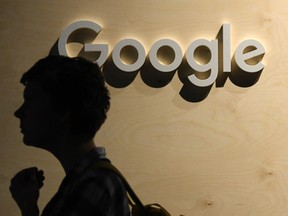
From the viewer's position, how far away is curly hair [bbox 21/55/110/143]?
112 cm

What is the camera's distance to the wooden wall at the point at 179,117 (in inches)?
84.0

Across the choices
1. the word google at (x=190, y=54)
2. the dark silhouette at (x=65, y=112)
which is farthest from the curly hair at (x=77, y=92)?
the word google at (x=190, y=54)

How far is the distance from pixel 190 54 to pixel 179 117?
33cm

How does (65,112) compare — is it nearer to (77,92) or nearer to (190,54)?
(77,92)

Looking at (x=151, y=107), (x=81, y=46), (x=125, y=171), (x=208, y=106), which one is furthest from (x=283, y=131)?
(x=81, y=46)

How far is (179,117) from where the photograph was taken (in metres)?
2.17

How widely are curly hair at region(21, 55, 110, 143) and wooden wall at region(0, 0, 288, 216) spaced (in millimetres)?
1014

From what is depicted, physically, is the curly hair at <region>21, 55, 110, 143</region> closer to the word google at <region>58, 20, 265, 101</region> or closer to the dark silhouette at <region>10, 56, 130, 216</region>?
the dark silhouette at <region>10, 56, 130, 216</region>

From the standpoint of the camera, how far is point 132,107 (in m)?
2.18

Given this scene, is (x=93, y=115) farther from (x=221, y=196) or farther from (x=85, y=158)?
(x=221, y=196)

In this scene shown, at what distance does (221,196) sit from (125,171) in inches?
19.6

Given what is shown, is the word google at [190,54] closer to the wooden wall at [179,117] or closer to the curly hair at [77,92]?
the wooden wall at [179,117]

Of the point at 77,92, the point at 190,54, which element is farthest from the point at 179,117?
the point at 77,92

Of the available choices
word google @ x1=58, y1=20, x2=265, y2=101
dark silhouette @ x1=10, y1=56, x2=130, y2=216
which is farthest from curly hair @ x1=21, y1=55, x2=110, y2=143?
word google @ x1=58, y1=20, x2=265, y2=101
